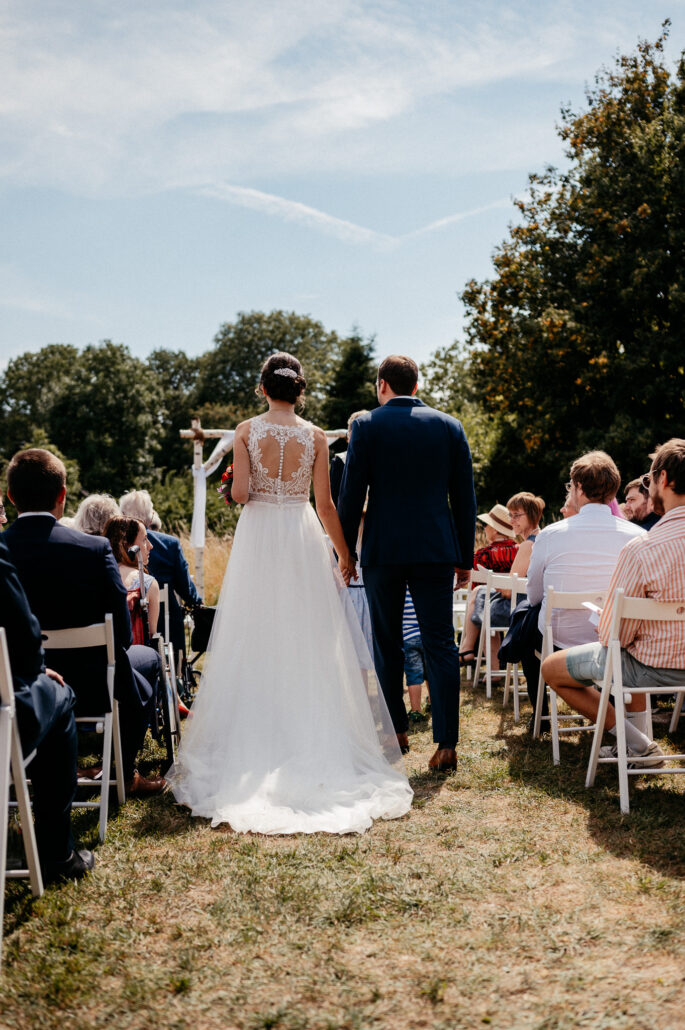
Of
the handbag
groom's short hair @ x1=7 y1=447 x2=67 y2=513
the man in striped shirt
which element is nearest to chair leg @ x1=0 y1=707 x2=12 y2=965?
groom's short hair @ x1=7 y1=447 x2=67 y2=513

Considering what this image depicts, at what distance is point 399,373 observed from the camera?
5.21 m

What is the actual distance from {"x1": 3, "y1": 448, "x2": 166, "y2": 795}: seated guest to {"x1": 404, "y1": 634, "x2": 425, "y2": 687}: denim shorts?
116 inches

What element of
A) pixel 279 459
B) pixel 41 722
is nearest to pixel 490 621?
pixel 279 459

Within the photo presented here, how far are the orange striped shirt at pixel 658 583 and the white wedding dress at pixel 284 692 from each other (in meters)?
1.36

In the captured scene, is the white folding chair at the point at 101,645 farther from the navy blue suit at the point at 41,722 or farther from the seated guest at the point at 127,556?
the seated guest at the point at 127,556

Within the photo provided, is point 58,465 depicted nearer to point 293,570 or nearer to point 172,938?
point 293,570

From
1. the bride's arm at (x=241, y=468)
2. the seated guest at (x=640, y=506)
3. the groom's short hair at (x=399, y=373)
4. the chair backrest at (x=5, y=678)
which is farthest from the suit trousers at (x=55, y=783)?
the seated guest at (x=640, y=506)

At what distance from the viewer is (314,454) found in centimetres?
502

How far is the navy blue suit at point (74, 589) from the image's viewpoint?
156 inches

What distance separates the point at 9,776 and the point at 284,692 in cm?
186

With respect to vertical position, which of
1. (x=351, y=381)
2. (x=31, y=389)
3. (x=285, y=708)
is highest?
(x=31, y=389)

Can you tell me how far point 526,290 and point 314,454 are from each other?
19085 mm

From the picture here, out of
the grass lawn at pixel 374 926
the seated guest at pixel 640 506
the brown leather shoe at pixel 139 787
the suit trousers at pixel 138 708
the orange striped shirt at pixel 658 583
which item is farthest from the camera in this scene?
the seated guest at pixel 640 506

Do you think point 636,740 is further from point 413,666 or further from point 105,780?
point 105,780
